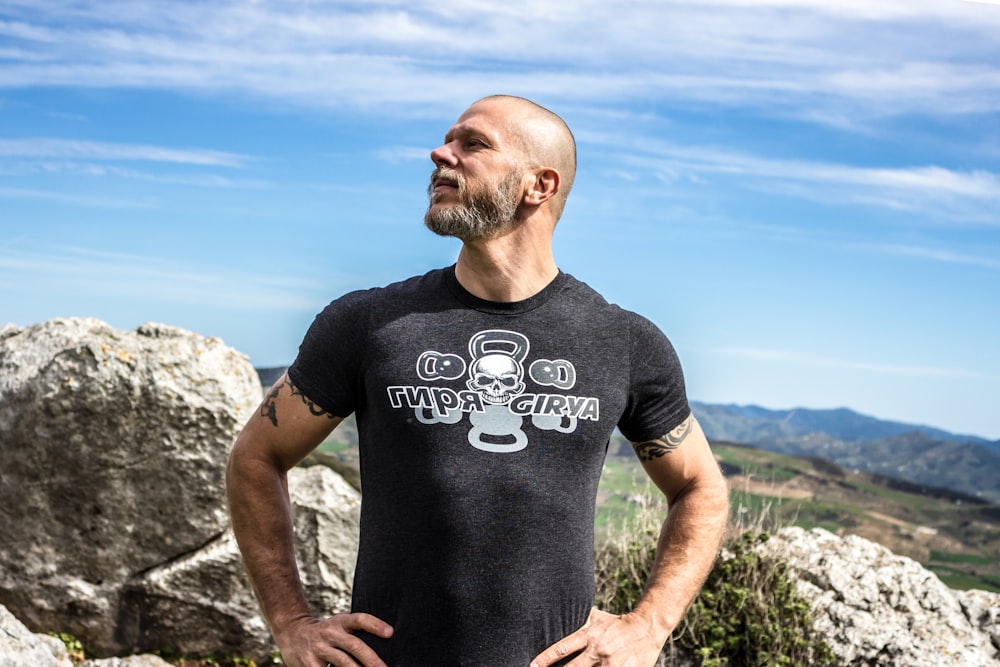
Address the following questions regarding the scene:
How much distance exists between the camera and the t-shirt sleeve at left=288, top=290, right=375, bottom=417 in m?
3.34

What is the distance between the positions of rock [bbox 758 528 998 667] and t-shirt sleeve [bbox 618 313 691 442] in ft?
9.93

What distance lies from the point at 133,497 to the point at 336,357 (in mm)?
3897

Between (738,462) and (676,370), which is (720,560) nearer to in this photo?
(738,462)

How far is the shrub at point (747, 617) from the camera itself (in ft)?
19.2

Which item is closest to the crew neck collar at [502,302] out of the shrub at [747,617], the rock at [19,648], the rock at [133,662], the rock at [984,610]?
the shrub at [747,617]

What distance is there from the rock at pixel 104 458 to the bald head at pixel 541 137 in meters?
3.65

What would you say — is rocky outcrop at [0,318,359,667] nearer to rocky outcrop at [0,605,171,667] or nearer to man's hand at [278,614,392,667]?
rocky outcrop at [0,605,171,667]

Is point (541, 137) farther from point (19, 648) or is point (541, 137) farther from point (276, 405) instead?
point (19, 648)

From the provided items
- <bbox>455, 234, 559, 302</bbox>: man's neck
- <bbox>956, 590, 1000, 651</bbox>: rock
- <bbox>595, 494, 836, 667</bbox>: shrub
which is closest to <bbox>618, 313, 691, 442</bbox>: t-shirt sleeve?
<bbox>455, 234, 559, 302</bbox>: man's neck

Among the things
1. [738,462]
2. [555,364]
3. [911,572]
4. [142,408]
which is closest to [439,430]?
[555,364]

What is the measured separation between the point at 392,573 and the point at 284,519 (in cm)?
55

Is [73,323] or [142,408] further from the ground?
[73,323]

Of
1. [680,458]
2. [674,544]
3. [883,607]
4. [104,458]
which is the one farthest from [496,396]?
[104,458]

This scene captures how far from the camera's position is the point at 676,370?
3566mm
